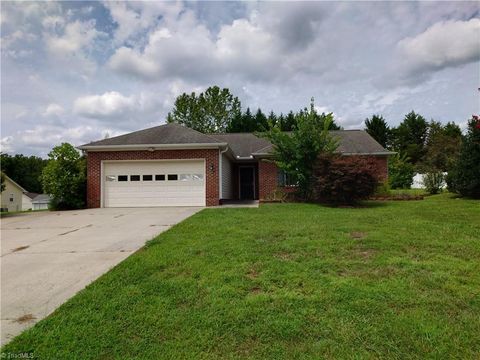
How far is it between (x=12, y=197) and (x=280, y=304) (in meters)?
59.0

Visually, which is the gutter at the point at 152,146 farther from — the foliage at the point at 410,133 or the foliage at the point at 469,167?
the foliage at the point at 410,133

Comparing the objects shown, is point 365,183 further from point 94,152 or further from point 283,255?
point 94,152

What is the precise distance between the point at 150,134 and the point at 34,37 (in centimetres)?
675

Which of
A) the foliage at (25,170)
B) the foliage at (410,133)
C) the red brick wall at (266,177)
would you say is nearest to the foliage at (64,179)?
the red brick wall at (266,177)

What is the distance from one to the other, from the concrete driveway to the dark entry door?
11017 mm

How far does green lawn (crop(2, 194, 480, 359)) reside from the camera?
292 centimetres

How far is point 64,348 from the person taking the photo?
298cm

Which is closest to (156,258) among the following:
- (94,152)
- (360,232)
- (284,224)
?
(284,224)

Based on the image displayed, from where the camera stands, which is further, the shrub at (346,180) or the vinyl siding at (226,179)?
the vinyl siding at (226,179)

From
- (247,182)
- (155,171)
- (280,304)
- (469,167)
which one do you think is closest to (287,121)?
(247,182)

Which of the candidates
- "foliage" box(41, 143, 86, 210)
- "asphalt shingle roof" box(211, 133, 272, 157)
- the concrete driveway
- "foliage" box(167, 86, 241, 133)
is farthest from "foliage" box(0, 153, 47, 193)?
the concrete driveway

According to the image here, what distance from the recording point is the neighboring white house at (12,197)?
4937 centimetres

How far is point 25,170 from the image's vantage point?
62.2m

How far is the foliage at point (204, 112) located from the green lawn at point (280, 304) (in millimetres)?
35328
